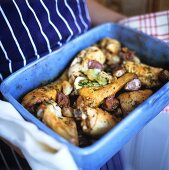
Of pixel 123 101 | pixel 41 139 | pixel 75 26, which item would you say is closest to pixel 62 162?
pixel 41 139

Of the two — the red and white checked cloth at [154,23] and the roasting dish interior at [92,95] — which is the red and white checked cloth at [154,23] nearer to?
the red and white checked cloth at [154,23]

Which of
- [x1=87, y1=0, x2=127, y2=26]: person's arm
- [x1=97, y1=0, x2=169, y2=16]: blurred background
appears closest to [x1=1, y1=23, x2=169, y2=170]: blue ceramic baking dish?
[x1=87, y1=0, x2=127, y2=26]: person's arm

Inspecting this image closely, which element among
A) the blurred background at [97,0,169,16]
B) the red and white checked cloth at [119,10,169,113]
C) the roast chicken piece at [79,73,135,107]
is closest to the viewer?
the roast chicken piece at [79,73,135,107]

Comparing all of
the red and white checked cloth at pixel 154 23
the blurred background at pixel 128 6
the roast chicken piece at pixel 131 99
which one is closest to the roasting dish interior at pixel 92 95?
the roast chicken piece at pixel 131 99

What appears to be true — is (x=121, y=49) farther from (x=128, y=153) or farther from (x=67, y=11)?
(x=128, y=153)

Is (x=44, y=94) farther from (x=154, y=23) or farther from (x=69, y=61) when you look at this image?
(x=154, y=23)

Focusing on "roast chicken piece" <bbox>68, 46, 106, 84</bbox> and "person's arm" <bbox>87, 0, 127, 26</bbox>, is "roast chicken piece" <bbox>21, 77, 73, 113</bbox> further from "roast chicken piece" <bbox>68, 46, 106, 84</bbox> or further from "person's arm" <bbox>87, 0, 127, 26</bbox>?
"person's arm" <bbox>87, 0, 127, 26</bbox>

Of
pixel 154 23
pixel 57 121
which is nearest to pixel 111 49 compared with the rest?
pixel 154 23
